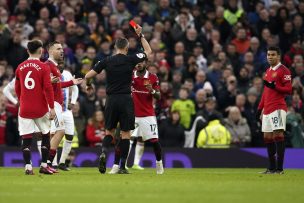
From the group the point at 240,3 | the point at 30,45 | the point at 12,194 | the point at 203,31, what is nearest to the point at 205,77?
the point at 203,31

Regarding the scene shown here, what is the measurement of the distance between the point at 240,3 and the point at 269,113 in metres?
13.2

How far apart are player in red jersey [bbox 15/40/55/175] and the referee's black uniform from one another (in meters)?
1.08

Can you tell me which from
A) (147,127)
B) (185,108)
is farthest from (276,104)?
(185,108)

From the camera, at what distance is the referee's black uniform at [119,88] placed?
56.3 feet

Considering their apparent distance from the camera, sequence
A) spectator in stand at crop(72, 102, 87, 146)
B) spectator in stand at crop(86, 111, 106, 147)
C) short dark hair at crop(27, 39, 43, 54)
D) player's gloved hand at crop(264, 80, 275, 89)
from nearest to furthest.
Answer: short dark hair at crop(27, 39, 43, 54)
player's gloved hand at crop(264, 80, 275, 89)
spectator in stand at crop(86, 111, 106, 147)
spectator in stand at crop(72, 102, 87, 146)

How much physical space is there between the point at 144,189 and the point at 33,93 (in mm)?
4480

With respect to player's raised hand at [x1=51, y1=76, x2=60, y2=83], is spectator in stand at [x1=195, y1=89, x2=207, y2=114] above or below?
below

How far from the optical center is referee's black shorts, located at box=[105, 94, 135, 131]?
17172mm

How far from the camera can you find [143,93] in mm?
19344

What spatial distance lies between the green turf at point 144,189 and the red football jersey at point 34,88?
1.31 meters

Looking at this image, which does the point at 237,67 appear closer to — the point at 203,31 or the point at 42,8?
the point at 203,31

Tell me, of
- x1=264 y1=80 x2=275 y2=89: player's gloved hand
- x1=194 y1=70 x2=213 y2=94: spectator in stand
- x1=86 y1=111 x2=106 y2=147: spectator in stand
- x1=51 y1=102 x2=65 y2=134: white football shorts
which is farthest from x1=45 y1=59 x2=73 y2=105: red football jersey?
x1=194 y1=70 x2=213 y2=94: spectator in stand

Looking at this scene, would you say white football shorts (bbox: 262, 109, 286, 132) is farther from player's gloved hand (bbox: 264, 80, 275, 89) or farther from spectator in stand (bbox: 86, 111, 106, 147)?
spectator in stand (bbox: 86, 111, 106, 147)

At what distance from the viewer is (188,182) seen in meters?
14.9
